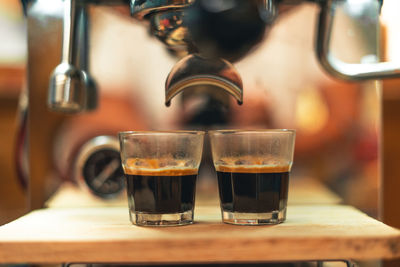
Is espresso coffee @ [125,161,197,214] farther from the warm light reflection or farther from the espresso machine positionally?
the warm light reflection

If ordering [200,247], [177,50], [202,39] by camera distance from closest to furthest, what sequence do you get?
1. [200,247]
2. [202,39]
3. [177,50]

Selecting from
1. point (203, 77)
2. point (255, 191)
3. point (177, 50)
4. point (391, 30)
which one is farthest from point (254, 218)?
point (391, 30)

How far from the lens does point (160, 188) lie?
47 cm

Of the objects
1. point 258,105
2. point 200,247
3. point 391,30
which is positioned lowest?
point 200,247

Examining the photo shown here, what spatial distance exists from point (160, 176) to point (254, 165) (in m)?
0.09

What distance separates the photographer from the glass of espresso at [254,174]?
48 centimetres

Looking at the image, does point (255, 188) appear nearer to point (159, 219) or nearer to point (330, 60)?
point (159, 219)

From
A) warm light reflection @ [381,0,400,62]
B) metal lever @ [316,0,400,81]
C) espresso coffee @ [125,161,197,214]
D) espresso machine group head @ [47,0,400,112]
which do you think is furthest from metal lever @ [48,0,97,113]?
warm light reflection @ [381,0,400,62]

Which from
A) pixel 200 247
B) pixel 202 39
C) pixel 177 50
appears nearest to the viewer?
pixel 200 247

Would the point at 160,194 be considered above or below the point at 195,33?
below

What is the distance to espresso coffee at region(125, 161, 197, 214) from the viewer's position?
473 millimetres

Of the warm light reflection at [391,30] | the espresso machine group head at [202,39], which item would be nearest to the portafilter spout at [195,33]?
the espresso machine group head at [202,39]

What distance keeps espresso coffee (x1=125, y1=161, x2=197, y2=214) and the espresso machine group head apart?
69 millimetres

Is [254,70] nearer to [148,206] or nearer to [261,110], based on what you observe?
[261,110]
